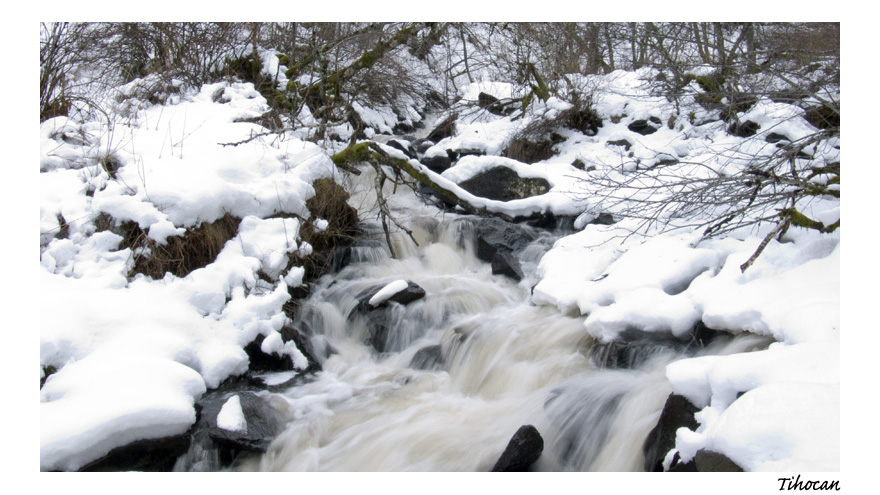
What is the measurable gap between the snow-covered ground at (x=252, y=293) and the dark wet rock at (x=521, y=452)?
0.73 meters

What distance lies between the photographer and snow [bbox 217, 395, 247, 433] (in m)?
2.92

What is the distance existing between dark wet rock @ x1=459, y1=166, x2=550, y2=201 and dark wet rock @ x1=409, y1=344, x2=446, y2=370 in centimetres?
260

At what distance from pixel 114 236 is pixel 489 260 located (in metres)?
3.22

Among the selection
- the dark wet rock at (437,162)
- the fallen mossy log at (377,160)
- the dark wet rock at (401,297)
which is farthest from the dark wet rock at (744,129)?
the dark wet rock at (401,297)

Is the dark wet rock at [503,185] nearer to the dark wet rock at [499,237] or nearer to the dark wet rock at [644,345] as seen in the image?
the dark wet rock at [499,237]

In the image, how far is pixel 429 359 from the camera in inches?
153

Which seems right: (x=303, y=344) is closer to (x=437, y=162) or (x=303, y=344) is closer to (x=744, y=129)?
(x=437, y=162)

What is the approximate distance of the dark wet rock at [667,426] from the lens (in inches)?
94.7

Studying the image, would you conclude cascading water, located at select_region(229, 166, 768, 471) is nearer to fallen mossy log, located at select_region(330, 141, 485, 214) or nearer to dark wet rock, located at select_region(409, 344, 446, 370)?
dark wet rock, located at select_region(409, 344, 446, 370)

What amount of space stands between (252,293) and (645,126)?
659 cm

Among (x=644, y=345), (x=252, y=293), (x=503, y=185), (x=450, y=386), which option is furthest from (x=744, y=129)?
(x=252, y=293)

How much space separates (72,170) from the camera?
456 centimetres

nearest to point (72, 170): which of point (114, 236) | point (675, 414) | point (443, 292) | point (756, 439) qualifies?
point (114, 236)

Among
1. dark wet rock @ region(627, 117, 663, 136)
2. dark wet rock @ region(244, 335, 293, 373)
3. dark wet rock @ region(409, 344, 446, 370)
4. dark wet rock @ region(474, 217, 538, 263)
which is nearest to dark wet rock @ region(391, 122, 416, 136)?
dark wet rock @ region(627, 117, 663, 136)
